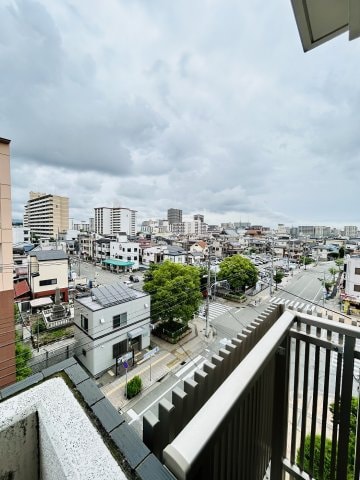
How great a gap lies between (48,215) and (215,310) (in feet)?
138

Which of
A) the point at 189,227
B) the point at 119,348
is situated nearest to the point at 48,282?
the point at 119,348

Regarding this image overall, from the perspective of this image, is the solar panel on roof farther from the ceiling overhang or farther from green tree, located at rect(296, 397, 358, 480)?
the ceiling overhang

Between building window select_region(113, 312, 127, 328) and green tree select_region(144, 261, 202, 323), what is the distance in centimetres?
194

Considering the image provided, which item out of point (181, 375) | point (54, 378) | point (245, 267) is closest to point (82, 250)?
point (245, 267)

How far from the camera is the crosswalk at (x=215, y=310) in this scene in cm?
1435

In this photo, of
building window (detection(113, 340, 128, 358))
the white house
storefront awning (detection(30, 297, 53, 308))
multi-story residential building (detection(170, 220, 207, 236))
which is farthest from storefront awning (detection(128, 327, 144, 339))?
multi-story residential building (detection(170, 220, 207, 236))

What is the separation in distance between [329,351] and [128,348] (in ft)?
30.9

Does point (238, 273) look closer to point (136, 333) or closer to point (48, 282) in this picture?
point (136, 333)

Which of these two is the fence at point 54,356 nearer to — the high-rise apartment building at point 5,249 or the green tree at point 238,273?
the high-rise apartment building at point 5,249

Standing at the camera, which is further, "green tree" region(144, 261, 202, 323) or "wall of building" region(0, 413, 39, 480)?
"green tree" region(144, 261, 202, 323)

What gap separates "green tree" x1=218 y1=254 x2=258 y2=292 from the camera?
16.2m

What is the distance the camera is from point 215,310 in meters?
15.2

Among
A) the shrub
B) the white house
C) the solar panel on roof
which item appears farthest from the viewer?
the solar panel on roof

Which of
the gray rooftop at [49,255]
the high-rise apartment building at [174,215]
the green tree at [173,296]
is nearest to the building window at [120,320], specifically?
the green tree at [173,296]
